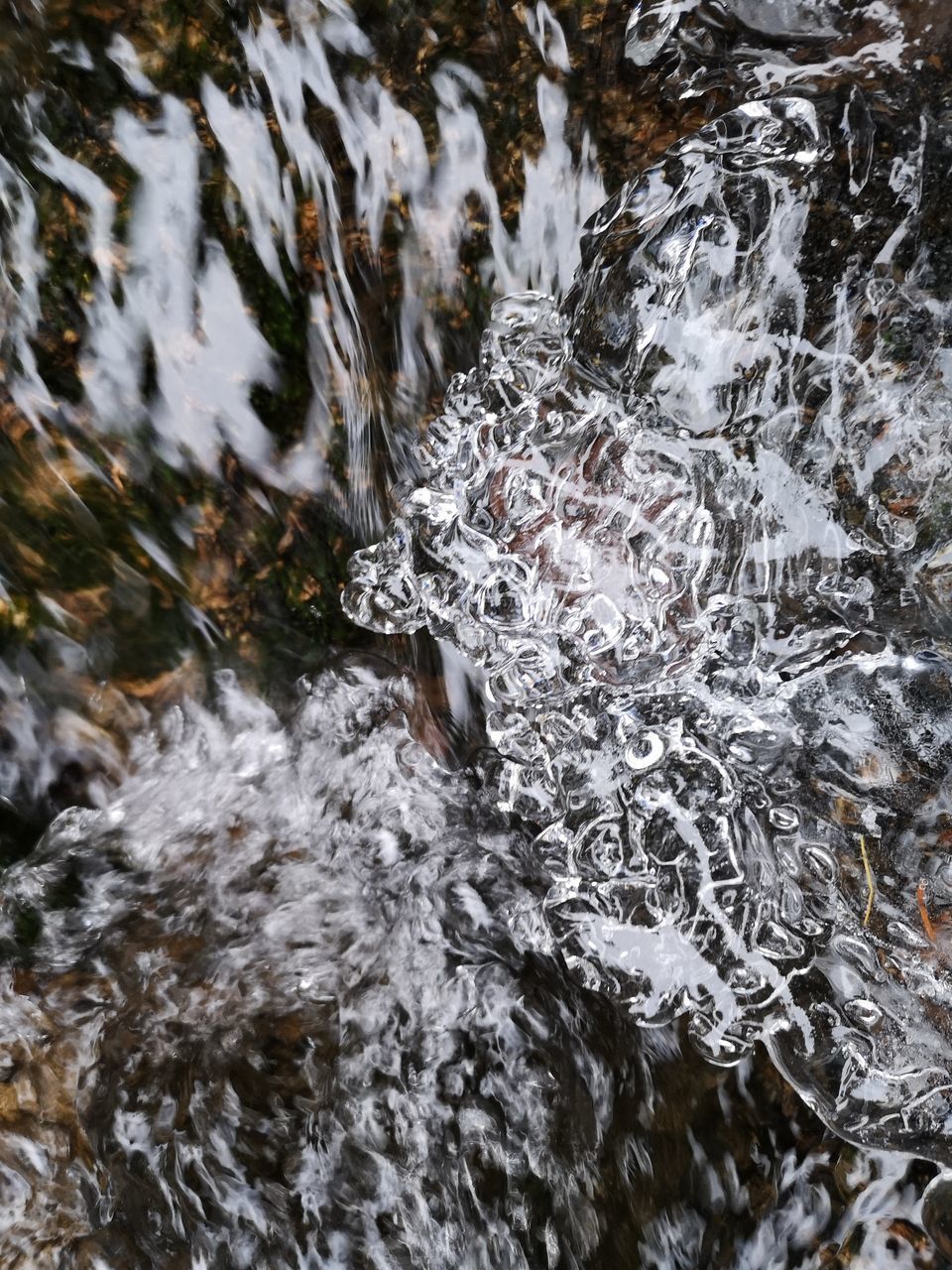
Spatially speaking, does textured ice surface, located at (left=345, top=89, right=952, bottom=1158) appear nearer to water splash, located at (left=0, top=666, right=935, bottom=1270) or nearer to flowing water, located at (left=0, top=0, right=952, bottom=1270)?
flowing water, located at (left=0, top=0, right=952, bottom=1270)

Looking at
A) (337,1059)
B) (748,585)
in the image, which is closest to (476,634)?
(748,585)

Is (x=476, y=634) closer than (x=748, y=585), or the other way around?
(x=748, y=585)

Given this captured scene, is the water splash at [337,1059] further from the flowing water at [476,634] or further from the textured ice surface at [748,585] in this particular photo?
the textured ice surface at [748,585]

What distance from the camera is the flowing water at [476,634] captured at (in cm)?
232

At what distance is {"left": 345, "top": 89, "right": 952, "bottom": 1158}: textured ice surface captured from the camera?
232 centimetres

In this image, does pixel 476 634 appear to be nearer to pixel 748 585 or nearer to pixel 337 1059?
pixel 748 585

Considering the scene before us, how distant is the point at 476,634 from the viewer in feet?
8.44

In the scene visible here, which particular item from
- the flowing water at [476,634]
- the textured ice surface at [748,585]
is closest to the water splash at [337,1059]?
the flowing water at [476,634]

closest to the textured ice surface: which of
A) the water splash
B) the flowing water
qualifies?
the flowing water

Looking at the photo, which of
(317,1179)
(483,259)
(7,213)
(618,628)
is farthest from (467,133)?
(317,1179)

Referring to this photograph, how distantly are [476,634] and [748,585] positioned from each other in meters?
0.73

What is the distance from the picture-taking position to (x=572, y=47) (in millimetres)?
2551

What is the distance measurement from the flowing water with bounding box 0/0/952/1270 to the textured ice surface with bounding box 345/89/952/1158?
0.04 ft

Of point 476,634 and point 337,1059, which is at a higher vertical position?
point 476,634
